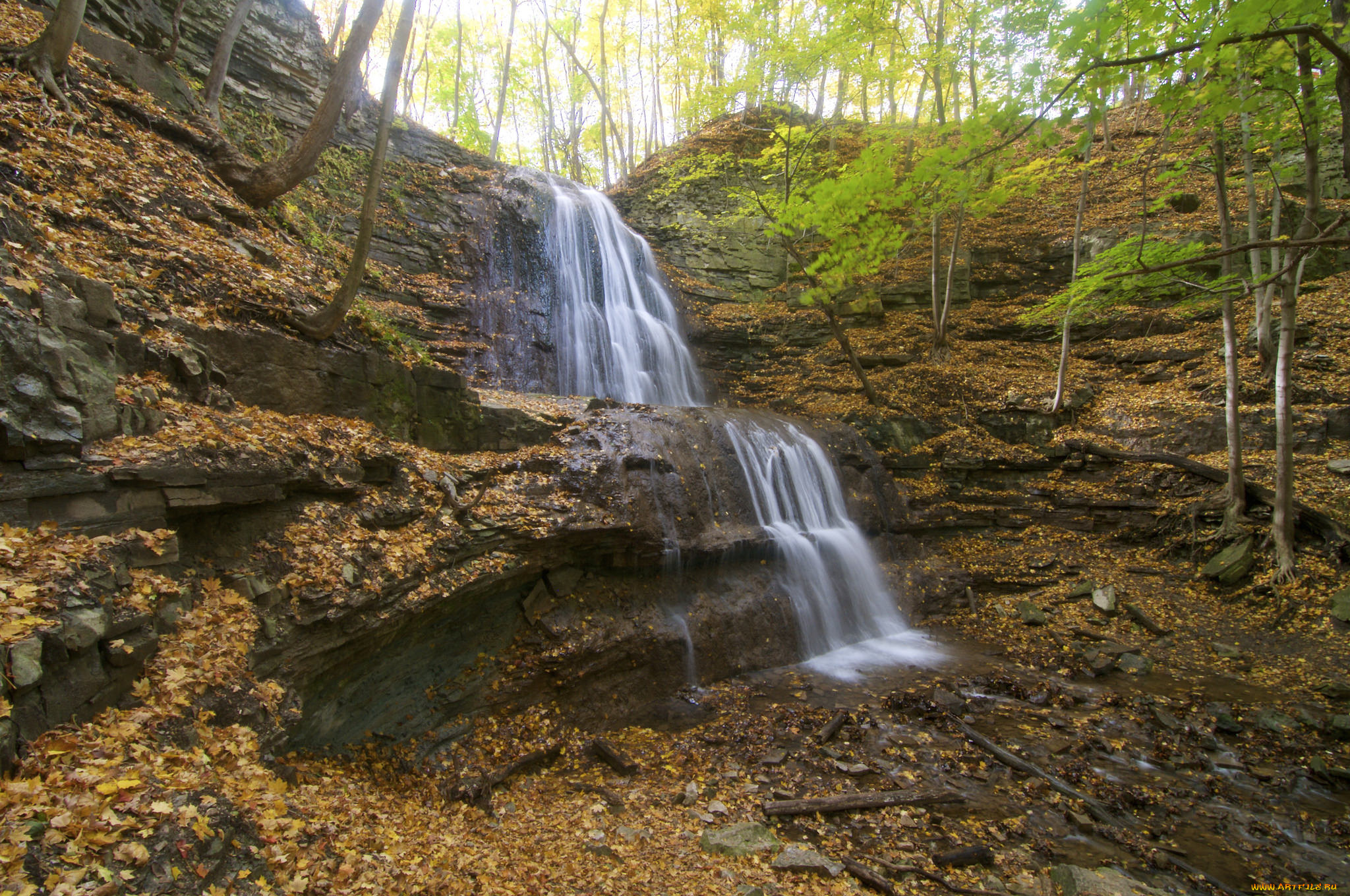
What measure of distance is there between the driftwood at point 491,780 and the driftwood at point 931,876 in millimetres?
3260

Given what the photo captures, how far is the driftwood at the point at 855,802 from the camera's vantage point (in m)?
5.12

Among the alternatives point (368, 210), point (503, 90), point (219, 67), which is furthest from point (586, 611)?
point (503, 90)

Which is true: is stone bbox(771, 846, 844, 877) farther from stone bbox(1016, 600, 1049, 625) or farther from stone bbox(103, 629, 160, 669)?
stone bbox(1016, 600, 1049, 625)

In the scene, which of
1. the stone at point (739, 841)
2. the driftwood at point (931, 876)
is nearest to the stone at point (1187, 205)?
the driftwood at point (931, 876)

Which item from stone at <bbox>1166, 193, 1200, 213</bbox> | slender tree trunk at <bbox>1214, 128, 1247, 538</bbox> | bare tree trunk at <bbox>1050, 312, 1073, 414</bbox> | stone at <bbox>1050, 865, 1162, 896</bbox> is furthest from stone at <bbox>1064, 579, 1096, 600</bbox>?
stone at <bbox>1166, 193, 1200, 213</bbox>

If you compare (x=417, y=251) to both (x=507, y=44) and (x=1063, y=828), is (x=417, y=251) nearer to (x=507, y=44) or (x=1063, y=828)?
(x=1063, y=828)

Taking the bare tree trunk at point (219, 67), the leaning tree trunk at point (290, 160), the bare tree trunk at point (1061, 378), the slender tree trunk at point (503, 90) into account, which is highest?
the slender tree trunk at point (503, 90)

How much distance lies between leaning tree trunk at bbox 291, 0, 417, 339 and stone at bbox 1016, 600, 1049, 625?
11.1 meters

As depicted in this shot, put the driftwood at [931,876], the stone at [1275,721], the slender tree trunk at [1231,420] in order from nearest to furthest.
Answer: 1. the driftwood at [931,876]
2. the stone at [1275,721]
3. the slender tree trunk at [1231,420]

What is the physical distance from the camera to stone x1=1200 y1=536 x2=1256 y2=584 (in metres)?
8.84

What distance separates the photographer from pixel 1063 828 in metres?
4.92

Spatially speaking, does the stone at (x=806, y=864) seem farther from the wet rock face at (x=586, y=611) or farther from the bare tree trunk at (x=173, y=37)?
the bare tree trunk at (x=173, y=37)

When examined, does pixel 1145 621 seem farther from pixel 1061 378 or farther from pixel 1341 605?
pixel 1061 378

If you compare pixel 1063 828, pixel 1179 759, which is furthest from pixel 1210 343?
pixel 1063 828
